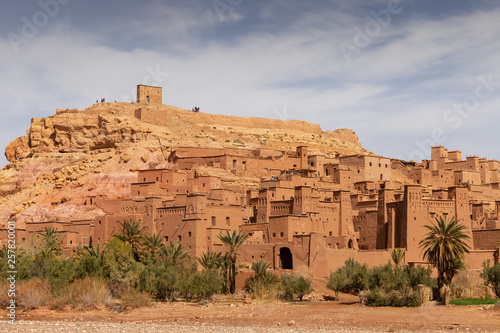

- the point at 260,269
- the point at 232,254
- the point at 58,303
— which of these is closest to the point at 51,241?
the point at 232,254

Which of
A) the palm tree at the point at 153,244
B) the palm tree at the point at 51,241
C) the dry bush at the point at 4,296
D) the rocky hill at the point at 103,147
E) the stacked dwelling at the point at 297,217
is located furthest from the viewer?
the rocky hill at the point at 103,147

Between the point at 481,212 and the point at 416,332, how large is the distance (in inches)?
1245

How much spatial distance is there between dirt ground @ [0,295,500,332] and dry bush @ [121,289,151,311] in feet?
1.44

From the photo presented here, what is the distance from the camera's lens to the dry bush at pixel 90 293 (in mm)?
39656

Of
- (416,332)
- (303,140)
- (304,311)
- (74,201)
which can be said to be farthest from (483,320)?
(303,140)

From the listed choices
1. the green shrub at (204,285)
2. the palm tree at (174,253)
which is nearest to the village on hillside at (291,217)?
the palm tree at (174,253)

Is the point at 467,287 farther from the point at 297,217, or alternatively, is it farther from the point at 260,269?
the point at 297,217

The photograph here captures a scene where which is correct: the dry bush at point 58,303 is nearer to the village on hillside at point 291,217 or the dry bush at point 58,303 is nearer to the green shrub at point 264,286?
the green shrub at point 264,286

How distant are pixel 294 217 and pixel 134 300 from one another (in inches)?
612

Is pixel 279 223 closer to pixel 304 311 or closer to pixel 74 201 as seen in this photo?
pixel 304 311

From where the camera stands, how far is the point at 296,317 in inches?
1419

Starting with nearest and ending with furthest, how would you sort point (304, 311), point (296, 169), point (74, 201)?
point (304, 311), point (74, 201), point (296, 169)

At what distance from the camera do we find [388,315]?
35.2 metres

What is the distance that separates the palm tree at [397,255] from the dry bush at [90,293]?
17.6m
